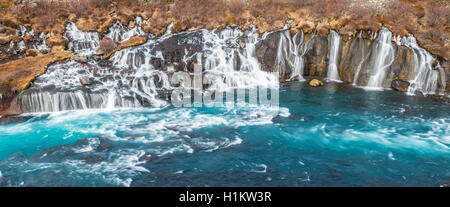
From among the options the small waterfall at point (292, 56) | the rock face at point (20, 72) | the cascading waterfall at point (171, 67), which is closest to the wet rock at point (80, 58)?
the cascading waterfall at point (171, 67)

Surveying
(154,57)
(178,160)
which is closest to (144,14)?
(154,57)

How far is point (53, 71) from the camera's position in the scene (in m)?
20.4

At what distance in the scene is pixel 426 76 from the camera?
19438 mm

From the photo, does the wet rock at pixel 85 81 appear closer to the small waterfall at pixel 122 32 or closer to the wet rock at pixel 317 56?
the small waterfall at pixel 122 32

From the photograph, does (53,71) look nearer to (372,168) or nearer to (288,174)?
(288,174)

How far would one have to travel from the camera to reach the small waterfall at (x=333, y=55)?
23266 mm

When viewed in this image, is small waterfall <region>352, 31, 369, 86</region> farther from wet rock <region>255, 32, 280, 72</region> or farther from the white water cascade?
wet rock <region>255, 32, 280, 72</region>

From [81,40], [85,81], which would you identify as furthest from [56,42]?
[85,81]

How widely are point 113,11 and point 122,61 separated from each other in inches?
386

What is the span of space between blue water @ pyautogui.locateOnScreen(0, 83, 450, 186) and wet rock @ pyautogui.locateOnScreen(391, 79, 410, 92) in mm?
1316

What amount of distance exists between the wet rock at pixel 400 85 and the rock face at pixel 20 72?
24015 mm

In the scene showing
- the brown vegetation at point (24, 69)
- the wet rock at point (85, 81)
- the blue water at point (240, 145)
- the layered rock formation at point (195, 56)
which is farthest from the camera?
the wet rock at point (85, 81)

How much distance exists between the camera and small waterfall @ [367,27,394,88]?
67.7ft

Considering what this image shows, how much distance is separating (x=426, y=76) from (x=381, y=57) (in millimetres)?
3016
